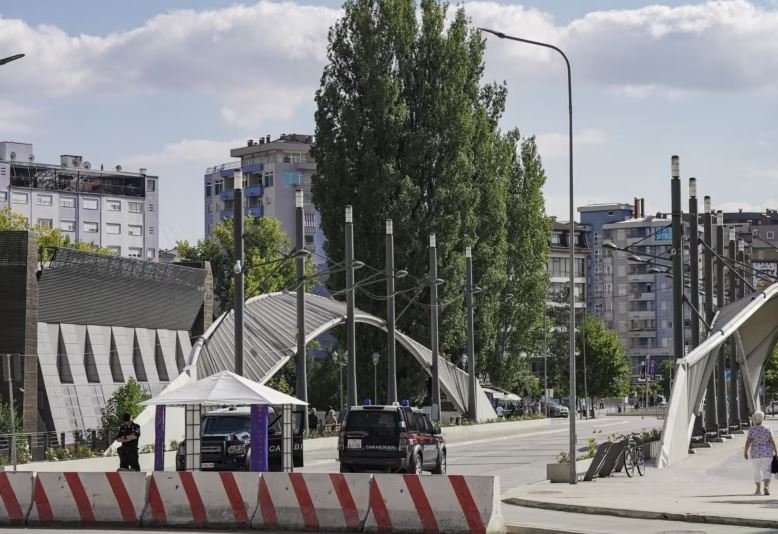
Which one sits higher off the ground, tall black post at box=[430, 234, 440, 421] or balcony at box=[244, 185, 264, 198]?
balcony at box=[244, 185, 264, 198]

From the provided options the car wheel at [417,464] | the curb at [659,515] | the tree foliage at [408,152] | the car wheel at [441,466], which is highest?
the tree foliage at [408,152]

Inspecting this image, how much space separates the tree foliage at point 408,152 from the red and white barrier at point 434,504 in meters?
49.4

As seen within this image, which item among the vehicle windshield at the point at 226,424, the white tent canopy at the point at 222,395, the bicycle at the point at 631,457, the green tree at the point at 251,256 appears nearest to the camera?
the white tent canopy at the point at 222,395

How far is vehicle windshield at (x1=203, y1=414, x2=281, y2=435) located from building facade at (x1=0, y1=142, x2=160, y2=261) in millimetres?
101924

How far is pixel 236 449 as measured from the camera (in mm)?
31969

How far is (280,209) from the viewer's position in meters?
150

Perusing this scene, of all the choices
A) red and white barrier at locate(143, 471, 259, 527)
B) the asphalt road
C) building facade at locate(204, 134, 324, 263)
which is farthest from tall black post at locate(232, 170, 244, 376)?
building facade at locate(204, 134, 324, 263)

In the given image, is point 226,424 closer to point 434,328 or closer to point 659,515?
point 659,515

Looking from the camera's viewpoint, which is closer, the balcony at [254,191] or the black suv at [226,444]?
the black suv at [226,444]

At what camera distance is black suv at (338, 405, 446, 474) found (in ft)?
105

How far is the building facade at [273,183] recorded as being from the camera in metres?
149

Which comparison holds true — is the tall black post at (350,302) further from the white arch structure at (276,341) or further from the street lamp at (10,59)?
the street lamp at (10,59)

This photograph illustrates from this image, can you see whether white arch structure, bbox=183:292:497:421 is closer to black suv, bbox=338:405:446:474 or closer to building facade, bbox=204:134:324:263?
black suv, bbox=338:405:446:474

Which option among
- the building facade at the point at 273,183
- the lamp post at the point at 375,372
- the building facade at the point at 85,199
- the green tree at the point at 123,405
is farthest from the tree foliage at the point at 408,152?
the building facade at the point at 273,183
